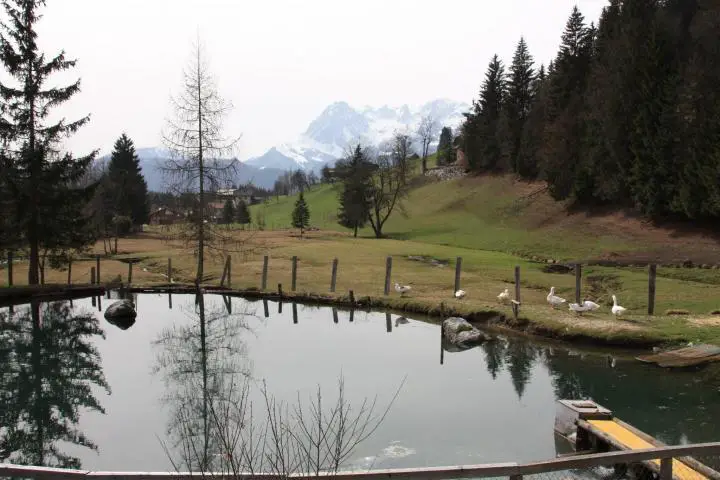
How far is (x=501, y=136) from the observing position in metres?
80.9

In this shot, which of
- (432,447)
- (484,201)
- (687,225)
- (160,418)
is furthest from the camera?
(484,201)

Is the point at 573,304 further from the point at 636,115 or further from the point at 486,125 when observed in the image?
the point at 486,125

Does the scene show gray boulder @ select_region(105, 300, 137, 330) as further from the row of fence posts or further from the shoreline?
the row of fence posts

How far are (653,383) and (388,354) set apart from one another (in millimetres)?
8745

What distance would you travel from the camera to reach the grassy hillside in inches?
1774

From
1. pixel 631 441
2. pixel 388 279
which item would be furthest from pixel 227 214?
pixel 631 441

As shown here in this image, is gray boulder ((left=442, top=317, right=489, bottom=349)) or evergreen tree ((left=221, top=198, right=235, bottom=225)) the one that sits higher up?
evergreen tree ((left=221, top=198, right=235, bottom=225))

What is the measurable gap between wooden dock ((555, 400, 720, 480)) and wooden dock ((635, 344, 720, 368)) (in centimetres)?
690

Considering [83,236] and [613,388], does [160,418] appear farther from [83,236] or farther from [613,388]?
[83,236]

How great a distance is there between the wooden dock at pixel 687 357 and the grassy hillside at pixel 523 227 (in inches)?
957

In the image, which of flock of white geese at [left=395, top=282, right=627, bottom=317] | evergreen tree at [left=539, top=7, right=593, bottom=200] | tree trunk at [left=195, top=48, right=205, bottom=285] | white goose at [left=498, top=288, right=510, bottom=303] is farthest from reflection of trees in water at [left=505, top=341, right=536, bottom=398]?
evergreen tree at [left=539, top=7, right=593, bottom=200]

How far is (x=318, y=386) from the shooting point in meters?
9.69

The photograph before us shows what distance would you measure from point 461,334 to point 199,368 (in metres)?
10.1

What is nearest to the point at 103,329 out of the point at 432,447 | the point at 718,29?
the point at 432,447
